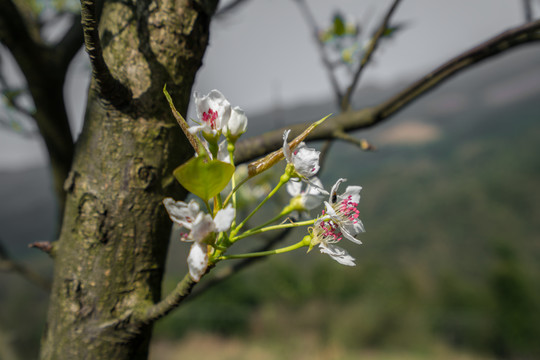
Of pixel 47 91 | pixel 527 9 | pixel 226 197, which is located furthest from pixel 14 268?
pixel 527 9

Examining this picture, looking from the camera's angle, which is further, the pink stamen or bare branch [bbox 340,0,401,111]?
bare branch [bbox 340,0,401,111]

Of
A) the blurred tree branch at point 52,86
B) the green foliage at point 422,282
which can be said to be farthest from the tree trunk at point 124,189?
the green foliage at point 422,282

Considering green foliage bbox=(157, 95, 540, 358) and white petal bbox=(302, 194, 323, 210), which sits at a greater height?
white petal bbox=(302, 194, 323, 210)

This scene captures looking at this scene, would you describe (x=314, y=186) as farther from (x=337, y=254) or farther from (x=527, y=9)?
(x=527, y=9)

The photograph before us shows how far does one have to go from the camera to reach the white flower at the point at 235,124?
0.18 metres

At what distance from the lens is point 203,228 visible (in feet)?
A: 0.49

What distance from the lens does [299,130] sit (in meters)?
0.33

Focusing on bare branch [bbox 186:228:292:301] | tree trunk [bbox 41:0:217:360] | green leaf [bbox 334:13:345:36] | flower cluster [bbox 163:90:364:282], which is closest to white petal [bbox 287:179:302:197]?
flower cluster [bbox 163:90:364:282]

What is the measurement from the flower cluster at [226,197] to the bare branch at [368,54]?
9.8 inches

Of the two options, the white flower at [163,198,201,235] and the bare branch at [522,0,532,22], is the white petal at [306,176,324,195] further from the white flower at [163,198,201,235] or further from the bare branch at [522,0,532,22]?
the bare branch at [522,0,532,22]

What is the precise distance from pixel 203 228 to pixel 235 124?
0.07 m

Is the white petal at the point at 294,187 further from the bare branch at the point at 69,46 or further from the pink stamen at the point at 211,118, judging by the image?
the bare branch at the point at 69,46

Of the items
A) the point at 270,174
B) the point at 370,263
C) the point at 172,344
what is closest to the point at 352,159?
the point at 370,263

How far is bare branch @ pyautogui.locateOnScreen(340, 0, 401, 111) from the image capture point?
38cm
